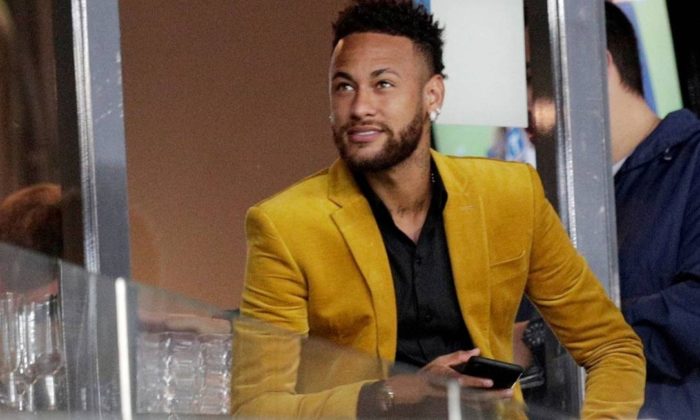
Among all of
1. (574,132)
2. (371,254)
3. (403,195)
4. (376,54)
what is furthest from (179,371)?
(574,132)

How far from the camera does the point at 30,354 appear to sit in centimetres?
294

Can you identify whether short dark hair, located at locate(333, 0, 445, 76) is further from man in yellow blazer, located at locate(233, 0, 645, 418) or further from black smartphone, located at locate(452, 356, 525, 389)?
black smartphone, located at locate(452, 356, 525, 389)

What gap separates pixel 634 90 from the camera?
391 centimetres

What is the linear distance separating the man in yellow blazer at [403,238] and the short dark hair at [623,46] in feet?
1.68

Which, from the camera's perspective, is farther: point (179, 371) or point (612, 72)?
point (612, 72)

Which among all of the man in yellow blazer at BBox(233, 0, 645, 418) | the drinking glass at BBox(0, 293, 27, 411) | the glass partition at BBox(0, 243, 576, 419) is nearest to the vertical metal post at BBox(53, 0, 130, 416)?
the man in yellow blazer at BBox(233, 0, 645, 418)

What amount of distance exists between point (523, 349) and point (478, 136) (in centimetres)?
51

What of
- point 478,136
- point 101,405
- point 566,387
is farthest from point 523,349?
point 101,405

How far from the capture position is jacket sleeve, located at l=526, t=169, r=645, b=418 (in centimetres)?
352

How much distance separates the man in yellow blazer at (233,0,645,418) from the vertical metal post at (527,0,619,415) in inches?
8.1

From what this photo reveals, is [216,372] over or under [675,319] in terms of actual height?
over

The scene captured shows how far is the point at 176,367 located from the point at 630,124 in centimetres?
175

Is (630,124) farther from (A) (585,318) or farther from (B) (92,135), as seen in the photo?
(B) (92,135)

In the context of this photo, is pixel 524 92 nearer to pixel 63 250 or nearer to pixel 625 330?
pixel 625 330
